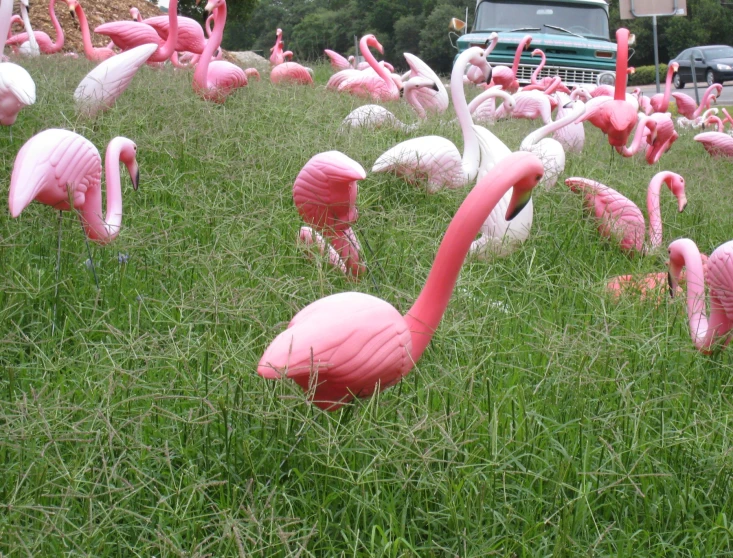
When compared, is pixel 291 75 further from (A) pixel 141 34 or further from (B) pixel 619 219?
(B) pixel 619 219

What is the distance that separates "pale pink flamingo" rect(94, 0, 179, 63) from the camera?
5.08 meters

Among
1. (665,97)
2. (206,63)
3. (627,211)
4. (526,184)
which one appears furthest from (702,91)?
(526,184)

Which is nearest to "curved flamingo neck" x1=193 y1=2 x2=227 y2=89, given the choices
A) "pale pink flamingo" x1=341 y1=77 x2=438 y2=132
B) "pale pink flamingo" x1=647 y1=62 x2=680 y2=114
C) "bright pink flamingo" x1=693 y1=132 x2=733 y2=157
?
"pale pink flamingo" x1=341 y1=77 x2=438 y2=132

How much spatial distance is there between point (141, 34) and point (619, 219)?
3.40 meters

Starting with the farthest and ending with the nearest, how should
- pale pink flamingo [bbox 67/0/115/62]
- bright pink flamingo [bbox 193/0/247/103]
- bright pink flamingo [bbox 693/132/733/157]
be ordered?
pale pink flamingo [bbox 67/0/115/62] < bright pink flamingo [bbox 693/132/733/157] < bright pink flamingo [bbox 193/0/247/103]

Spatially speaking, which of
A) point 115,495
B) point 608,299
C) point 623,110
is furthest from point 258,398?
point 623,110

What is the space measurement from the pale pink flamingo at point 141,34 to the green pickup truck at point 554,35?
5.50 m

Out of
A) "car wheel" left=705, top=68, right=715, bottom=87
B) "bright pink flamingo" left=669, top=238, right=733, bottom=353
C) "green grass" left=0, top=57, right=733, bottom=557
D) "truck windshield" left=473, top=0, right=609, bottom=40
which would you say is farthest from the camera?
"car wheel" left=705, top=68, right=715, bottom=87

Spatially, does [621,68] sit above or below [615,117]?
above

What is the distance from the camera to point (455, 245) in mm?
1820

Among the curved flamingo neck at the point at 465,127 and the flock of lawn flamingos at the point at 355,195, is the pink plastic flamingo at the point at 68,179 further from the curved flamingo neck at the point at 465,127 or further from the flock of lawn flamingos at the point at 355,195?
the curved flamingo neck at the point at 465,127

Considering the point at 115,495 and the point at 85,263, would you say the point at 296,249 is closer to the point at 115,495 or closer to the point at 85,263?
the point at 85,263

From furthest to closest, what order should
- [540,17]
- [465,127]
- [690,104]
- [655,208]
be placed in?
1. [540,17]
2. [690,104]
3. [465,127]
4. [655,208]

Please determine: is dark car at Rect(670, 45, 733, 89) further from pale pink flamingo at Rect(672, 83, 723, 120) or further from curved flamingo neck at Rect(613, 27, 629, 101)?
curved flamingo neck at Rect(613, 27, 629, 101)
